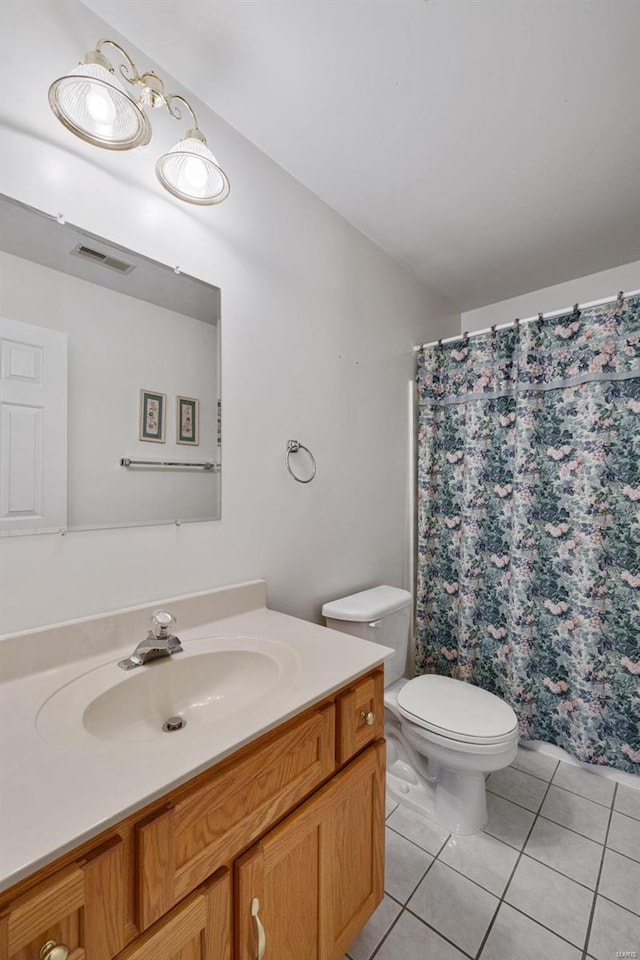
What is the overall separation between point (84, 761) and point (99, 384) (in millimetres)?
805

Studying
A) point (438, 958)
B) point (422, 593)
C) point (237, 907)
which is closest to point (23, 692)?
point (237, 907)

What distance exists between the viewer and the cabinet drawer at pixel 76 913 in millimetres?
486

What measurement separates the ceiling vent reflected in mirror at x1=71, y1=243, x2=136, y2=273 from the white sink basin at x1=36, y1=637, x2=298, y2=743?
37.9 inches

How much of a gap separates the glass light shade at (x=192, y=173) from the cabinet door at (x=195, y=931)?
4.77 feet

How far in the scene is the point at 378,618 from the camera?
5.43 feet

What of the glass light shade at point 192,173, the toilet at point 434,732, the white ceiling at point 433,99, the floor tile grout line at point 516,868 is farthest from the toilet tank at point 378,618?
the white ceiling at point 433,99

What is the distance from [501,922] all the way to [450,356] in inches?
83.6

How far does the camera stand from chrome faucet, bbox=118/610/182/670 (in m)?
0.97

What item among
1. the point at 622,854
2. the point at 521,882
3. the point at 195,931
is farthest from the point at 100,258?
the point at 622,854

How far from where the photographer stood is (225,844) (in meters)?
0.71

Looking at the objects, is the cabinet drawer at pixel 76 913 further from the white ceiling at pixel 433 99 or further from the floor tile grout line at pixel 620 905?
the white ceiling at pixel 433 99

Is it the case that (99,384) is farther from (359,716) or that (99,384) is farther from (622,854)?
(622,854)

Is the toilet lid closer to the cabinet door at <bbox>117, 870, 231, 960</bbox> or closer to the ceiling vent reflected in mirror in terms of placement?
the cabinet door at <bbox>117, 870, 231, 960</bbox>

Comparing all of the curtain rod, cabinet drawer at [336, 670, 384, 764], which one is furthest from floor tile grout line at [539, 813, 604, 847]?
the curtain rod
